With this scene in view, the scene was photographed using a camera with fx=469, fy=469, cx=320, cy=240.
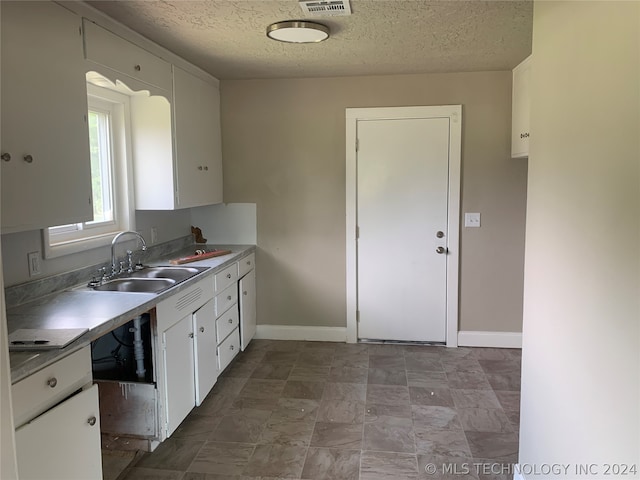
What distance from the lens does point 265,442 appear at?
2.60 metres

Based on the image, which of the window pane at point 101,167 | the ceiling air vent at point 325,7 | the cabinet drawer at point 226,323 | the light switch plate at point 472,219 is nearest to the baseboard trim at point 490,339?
the light switch plate at point 472,219

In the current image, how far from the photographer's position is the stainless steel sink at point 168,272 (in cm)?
298

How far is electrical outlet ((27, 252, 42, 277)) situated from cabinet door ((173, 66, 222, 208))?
1.07m

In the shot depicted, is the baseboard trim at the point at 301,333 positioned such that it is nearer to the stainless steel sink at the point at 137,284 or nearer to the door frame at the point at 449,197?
the door frame at the point at 449,197

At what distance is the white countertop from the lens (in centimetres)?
151

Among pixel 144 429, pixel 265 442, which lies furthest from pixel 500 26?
pixel 144 429

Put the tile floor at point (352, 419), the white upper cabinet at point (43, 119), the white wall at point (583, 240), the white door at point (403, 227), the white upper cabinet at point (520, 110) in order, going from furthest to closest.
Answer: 1. the white door at point (403, 227)
2. the white upper cabinet at point (520, 110)
3. the tile floor at point (352, 419)
4. the white upper cabinet at point (43, 119)
5. the white wall at point (583, 240)

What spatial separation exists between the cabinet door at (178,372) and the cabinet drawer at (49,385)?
67cm

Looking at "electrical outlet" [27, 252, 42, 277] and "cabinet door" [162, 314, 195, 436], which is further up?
"electrical outlet" [27, 252, 42, 277]

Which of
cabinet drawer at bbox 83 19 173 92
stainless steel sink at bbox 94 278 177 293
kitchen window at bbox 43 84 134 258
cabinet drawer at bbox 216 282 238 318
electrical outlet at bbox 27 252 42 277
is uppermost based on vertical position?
cabinet drawer at bbox 83 19 173 92

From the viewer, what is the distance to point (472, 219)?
12.7ft

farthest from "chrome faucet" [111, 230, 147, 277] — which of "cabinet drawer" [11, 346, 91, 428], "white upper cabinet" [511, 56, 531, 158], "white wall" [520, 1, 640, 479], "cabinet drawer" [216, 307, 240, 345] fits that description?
"white upper cabinet" [511, 56, 531, 158]

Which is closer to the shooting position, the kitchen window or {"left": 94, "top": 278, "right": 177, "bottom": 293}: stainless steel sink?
{"left": 94, "top": 278, "right": 177, "bottom": 293}: stainless steel sink

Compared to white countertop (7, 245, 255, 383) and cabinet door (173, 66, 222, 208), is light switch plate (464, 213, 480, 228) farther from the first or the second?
white countertop (7, 245, 255, 383)
